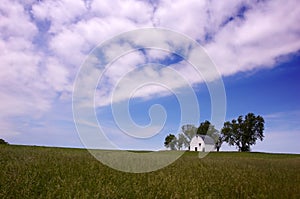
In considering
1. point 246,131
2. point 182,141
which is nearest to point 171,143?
point 182,141

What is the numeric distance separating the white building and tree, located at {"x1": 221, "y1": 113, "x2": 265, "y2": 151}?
6.00 m

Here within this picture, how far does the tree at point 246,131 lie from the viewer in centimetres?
7075

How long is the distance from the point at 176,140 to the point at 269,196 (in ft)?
269

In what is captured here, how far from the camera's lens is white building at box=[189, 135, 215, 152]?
2950 inches

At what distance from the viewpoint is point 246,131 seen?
70.9 m

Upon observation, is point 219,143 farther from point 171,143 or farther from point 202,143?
point 171,143

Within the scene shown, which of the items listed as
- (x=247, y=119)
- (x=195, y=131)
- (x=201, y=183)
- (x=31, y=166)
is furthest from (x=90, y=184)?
(x=195, y=131)

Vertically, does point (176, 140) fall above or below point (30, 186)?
above

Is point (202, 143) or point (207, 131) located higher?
point (207, 131)

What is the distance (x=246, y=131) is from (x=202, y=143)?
39.5ft

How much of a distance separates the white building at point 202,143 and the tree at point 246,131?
6000 millimetres

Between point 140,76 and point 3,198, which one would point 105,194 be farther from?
point 140,76

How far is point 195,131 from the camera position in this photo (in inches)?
3191

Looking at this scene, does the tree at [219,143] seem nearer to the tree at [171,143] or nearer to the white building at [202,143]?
the white building at [202,143]
